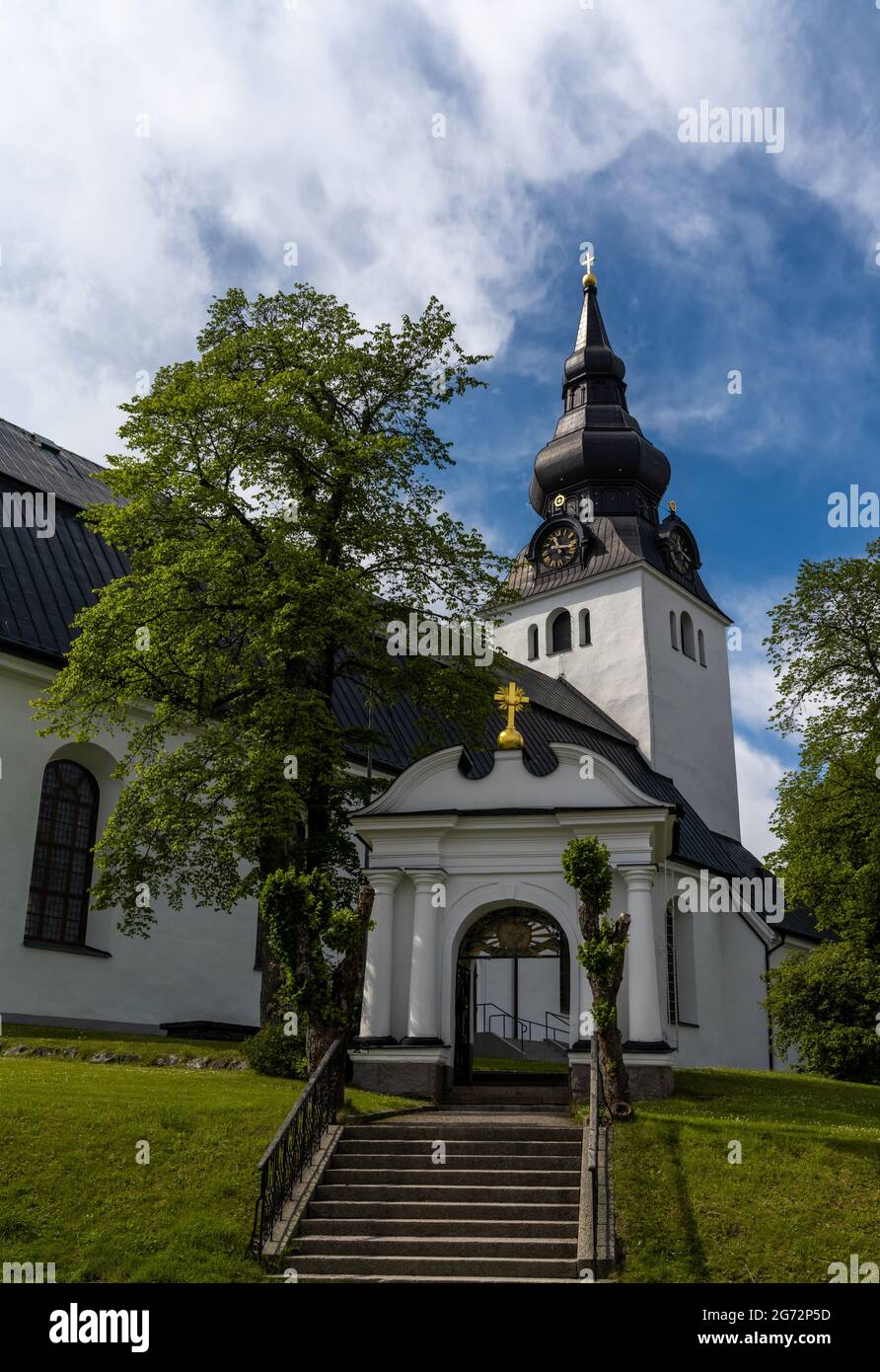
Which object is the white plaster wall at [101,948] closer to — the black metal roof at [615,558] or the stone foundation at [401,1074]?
the stone foundation at [401,1074]

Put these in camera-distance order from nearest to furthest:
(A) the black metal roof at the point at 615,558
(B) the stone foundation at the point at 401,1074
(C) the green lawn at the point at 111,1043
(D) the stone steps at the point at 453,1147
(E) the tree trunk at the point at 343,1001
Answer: (D) the stone steps at the point at 453,1147
(E) the tree trunk at the point at 343,1001
(B) the stone foundation at the point at 401,1074
(C) the green lawn at the point at 111,1043
(A) the black metal roof at the point at 615,558

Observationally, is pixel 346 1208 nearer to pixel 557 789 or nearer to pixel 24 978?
pixel 557 789

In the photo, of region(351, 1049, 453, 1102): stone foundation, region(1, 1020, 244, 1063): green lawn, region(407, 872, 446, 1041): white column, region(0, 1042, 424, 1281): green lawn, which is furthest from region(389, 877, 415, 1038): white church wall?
region(1, 1020, 244, 1063): green lawn

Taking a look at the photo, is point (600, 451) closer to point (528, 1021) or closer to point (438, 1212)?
point (528, 1021)

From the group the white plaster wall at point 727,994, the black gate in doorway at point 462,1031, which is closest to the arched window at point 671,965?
the white plaster wall at point 727,994

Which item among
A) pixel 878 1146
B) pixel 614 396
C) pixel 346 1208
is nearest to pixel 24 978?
pixel 346 1208

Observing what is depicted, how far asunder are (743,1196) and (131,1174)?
603cm

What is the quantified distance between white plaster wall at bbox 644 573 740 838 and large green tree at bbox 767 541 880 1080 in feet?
51.0

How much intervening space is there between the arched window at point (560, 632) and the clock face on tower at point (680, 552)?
4.20m

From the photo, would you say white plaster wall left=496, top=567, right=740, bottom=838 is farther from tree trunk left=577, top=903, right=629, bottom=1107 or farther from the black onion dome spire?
tree trunk left=577, top=903, right=629, bottom=1107

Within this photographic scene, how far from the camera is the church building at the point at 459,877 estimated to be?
58.4 ft
